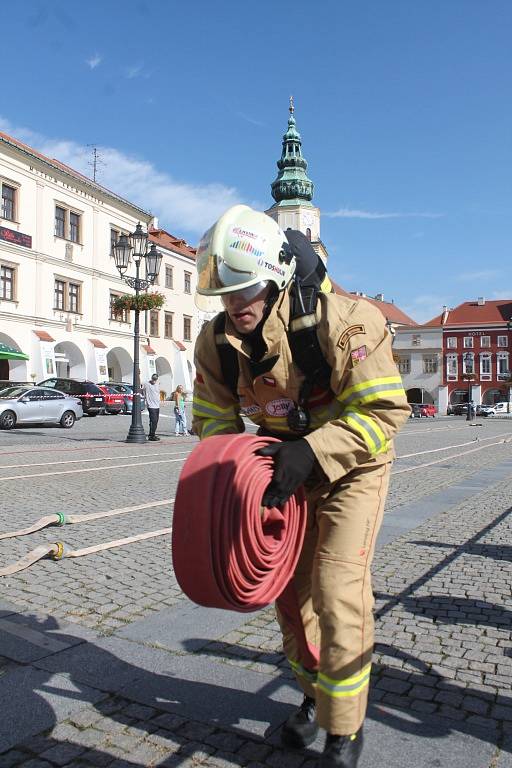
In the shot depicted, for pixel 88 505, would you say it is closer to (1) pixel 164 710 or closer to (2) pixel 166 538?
(2) pixel 166 538

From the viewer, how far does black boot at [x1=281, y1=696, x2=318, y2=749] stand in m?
2.49

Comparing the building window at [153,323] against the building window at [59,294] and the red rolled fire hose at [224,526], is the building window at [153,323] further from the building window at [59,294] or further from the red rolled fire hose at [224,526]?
the red rolled fire hose at [224,526]

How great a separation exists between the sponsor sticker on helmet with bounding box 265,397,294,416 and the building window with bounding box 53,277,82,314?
39641mm

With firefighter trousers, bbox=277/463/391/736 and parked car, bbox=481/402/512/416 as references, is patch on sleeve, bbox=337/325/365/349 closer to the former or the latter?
firefighter trousers, bbox=277/463/391/736

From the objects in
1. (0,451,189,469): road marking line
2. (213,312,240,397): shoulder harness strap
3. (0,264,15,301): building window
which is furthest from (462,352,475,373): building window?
(213,312,240,397): shoulder harness strap

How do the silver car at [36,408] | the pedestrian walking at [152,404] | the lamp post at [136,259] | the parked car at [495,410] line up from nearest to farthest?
→ the lamp post at [136,259], the pedestrian walking at [152,404], the silver car at [36,408], the parked car at [495,410]

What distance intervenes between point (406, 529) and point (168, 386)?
46.8 meters

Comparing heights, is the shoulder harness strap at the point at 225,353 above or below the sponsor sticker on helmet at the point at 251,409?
above

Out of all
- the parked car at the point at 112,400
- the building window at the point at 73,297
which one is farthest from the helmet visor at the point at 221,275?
the building window at the point at 73,297

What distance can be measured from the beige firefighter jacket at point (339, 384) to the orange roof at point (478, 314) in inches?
3470

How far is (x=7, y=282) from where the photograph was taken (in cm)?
3700

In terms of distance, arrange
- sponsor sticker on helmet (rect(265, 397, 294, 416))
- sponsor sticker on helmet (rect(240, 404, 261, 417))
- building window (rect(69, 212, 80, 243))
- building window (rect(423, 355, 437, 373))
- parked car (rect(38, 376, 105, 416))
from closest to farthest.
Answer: sponsor sticker on helmet (rect(265, 397, 294, 416)) → sponsor sticker on helmet (rect(240, 404, 261, 417)) → parked car (rect(38, 376, 105, 416)) → building window (rect(69, 212, 80, 243)) → building window (rect(423, 355, 437, 373))

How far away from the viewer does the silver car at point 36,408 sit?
22.8m

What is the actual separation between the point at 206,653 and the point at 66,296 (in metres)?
39.9
